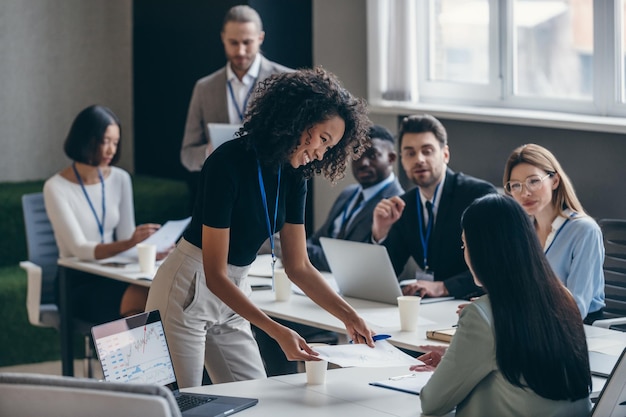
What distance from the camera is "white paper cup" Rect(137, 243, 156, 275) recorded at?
4547 mm

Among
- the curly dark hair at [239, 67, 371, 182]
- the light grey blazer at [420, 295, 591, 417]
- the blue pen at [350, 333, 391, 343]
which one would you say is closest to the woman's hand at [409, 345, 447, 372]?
the blue pen at [350, 333, 391, 343]

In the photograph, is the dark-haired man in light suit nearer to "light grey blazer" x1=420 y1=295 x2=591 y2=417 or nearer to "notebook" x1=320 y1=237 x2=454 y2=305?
"notebook" x1=320 y1=237 x2=454 y2=305

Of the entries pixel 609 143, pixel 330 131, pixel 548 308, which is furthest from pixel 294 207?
pixel 609 143

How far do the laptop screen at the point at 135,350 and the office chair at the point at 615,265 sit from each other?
1.88 m

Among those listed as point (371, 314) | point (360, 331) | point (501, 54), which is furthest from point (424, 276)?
point (501, 54)

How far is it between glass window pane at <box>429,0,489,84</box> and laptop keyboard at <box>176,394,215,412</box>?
127 inches

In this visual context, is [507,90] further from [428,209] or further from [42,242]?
[42,242]

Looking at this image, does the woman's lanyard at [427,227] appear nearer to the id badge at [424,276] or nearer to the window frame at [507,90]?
the id badge at [424,276]

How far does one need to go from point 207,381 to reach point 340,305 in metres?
1.15

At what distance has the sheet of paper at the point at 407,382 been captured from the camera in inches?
108

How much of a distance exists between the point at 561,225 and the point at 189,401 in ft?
4.93

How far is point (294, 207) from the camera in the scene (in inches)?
124

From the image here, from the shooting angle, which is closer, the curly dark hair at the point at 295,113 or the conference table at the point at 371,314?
the curly dark hair at the point at 295,113

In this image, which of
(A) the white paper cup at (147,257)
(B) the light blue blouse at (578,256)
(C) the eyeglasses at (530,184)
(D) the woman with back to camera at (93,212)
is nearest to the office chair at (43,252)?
(D) the woman with back to camera at (93,212)
